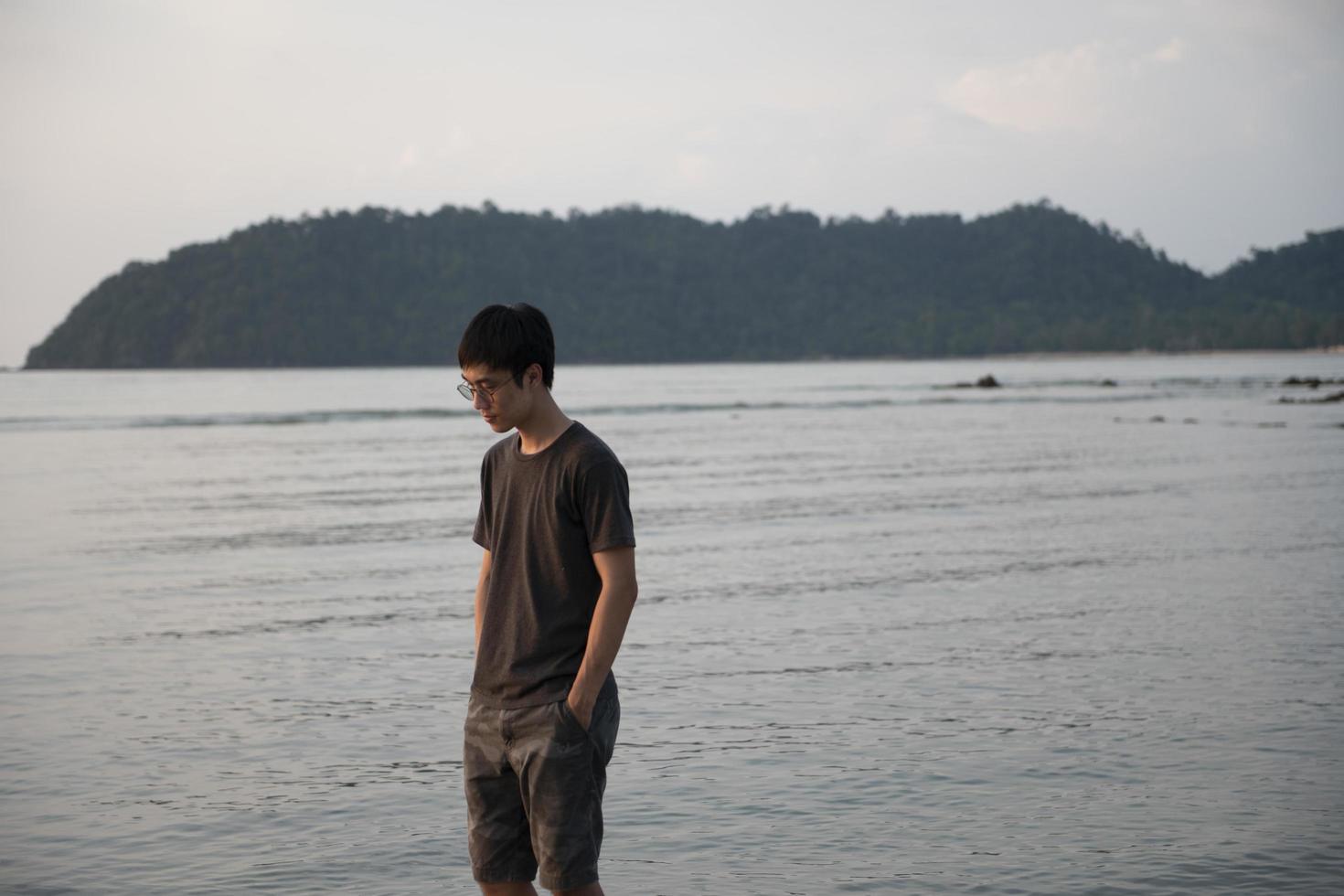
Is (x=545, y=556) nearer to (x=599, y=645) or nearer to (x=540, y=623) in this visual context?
(x=540, y=623)

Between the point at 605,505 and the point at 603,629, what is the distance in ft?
1.29

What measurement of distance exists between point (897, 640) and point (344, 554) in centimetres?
1003

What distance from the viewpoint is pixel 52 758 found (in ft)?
29.9

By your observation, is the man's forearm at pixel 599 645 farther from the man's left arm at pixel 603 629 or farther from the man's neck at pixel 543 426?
the man's neck at pixel 543 426

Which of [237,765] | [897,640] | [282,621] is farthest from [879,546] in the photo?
[237,765]

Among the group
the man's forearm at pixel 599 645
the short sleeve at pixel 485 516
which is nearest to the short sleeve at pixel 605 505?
the man's forearm at pixel 599 645

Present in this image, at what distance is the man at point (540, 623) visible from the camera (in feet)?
14.5

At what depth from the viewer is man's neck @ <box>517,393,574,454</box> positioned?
4.48 meters

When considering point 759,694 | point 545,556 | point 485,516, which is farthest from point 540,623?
point 759,694

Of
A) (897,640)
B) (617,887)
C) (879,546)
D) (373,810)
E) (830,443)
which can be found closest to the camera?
(617,887)

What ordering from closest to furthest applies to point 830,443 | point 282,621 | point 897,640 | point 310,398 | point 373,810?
1. point 373,810
2. point 897,640
3. point 282,621
4. point 830,443
5. point 310,398

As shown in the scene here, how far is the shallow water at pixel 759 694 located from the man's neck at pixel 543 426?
3144 millimetres

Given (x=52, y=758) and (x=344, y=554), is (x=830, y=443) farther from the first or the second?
(x=52, y=758)

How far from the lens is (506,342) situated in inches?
177
